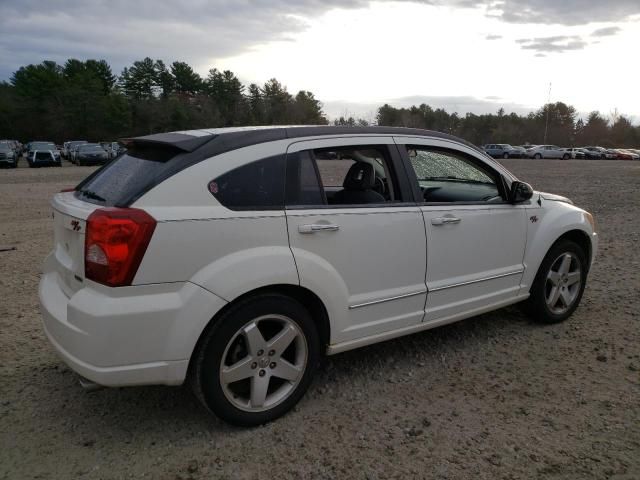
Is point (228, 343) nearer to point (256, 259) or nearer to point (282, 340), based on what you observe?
point (282, 340)

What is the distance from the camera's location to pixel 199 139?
296 centimetres

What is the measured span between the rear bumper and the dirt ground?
499mm

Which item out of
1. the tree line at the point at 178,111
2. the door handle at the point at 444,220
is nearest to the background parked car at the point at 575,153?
the tree line at the point at 178,111

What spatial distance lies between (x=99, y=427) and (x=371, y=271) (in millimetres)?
1874

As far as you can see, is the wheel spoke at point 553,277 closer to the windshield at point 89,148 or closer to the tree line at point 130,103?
the windshield at point 89,148

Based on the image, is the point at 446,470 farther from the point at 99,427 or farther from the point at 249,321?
the point at 99,427

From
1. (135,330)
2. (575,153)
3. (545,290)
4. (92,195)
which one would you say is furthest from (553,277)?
(575,153)

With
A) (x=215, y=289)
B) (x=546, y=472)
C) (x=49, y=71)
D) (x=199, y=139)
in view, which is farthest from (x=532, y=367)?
(x=49, y=71)

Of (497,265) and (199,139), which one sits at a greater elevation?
(199,139)

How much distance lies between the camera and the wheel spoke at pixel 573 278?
15.4 ft

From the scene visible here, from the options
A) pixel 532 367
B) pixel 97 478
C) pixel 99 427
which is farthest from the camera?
pixel 532 367

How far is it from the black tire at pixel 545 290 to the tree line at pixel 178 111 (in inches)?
2735

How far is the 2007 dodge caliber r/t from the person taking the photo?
259 centimetres

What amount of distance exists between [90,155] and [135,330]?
35189 mm
